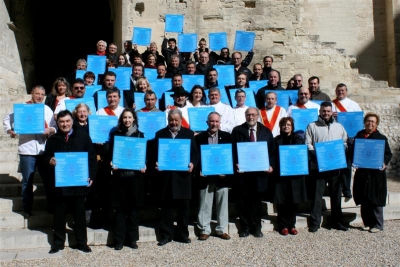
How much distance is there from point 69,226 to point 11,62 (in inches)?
334

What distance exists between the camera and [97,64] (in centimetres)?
881

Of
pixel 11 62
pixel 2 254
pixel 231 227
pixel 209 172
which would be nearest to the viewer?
pixel 2 254

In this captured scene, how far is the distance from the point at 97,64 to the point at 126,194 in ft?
13.6

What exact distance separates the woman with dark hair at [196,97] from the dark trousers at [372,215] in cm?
286

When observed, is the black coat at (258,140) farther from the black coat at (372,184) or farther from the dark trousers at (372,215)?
the dark trousers at (372,215)

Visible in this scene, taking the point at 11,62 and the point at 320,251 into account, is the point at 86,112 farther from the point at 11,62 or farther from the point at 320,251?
the point at 11,62

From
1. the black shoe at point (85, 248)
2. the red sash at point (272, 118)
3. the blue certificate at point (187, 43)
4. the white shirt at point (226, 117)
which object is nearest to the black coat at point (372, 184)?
the red sash at point (272, 118)

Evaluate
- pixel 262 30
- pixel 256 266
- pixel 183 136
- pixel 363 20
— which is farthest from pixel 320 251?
pixel 363 20

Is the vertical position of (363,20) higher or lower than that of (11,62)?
higher

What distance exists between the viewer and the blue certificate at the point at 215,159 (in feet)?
18.3

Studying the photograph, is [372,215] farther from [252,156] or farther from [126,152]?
[126,152]

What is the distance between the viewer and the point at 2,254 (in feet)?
17.1

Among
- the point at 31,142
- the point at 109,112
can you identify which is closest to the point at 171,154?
the point at 109,112

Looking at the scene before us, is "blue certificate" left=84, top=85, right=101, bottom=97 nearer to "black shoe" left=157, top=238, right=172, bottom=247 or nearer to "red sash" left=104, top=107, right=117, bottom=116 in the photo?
"red sash" left=104, top=107, right=117, bottom=116
